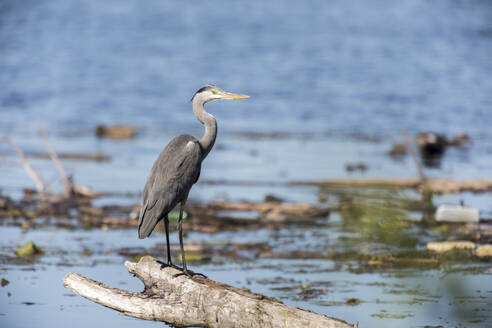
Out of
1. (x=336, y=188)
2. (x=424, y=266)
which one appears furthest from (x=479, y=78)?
(x=424, y=266)

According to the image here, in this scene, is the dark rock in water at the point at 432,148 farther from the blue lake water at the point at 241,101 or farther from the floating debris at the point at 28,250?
the floating debris at the point at 28,250

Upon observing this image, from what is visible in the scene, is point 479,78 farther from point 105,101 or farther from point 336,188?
point 336,188

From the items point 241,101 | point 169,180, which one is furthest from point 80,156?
point 169,180

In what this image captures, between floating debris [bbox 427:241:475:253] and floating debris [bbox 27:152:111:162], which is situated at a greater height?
floating debris [bbox 27:152:111:162]

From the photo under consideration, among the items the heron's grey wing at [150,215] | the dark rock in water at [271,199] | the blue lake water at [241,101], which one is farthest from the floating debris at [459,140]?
the heron's grey wing at [150,215]

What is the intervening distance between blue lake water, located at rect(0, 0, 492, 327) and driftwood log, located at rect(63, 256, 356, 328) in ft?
2.67

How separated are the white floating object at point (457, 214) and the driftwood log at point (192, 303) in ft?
15.0

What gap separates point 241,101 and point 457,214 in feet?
43.2

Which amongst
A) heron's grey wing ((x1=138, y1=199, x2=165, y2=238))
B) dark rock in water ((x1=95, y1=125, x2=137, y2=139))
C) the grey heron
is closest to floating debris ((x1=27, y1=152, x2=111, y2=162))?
dark rock in water ((x1=95, y1=125, x2=137, y2=139))

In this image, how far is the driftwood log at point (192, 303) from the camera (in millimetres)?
4035

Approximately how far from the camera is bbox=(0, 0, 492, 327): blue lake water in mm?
6938

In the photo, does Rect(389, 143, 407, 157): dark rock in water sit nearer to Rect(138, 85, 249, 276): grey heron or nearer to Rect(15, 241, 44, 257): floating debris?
Rect(15, 241, 44, 257): floating debris

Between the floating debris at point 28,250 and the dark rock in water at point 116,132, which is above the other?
the dark rock in water at point 116,132

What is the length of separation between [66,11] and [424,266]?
39303 millimetres
